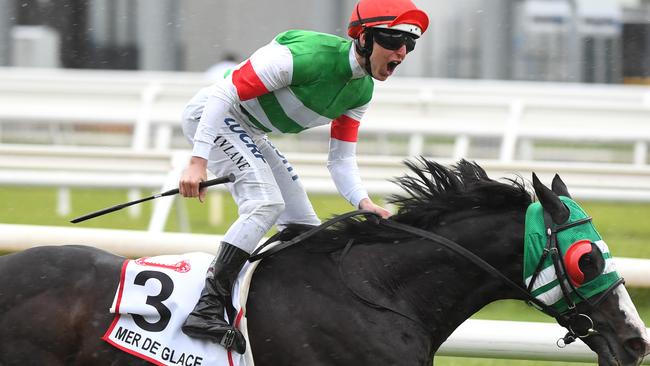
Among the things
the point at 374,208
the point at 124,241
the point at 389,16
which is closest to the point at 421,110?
the point at 124,241

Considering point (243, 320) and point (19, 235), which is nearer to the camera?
point (243, 320)

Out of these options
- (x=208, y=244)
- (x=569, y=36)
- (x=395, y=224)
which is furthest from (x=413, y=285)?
(x=569, y=36)

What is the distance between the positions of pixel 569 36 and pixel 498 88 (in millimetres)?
Answer: 1724

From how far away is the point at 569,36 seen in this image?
13.3 m

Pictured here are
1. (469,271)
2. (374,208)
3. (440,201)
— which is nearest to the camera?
(469,271)

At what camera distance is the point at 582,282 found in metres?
3.18

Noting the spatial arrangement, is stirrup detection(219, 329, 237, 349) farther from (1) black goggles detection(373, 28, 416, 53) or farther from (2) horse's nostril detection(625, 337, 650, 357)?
(2) horse's nostril detection(625, 337, 650, 357)

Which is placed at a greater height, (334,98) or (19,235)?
(334,98)

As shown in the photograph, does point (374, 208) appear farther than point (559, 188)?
Yes

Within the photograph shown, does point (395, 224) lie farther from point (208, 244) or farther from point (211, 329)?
point (208, 244)

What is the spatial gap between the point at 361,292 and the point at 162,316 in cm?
59

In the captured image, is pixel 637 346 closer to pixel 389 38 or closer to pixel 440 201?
pixel 440 201

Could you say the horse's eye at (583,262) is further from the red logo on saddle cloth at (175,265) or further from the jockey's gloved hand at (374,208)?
the red logo on saddle cloth at (175,265)

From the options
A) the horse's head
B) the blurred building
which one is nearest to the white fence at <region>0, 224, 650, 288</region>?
the horse's head
